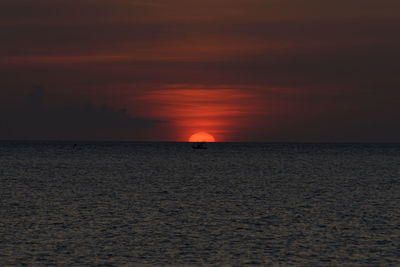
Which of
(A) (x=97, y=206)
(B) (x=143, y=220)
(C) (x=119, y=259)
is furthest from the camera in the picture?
(A) (x=97, y=206)

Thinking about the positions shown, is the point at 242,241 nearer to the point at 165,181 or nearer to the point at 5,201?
the point at 5,201

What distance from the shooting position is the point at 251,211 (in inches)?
2539

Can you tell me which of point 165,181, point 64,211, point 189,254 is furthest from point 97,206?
point 165,181

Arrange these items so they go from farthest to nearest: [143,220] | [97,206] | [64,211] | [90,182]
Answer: [90,182] → [97,206] → [64,211] → [143,220]

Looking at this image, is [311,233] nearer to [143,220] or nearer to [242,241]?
[242,241]

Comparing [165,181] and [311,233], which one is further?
[165,181]

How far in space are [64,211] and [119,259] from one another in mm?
24861

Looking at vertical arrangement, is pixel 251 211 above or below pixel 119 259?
above

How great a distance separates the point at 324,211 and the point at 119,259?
30.3 m

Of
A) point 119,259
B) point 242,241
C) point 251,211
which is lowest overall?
point 119,259

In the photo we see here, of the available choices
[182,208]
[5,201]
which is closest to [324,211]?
[182,208]

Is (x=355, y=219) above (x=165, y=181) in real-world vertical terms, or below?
below

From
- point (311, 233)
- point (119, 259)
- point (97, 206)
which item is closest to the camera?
point (119, 259)

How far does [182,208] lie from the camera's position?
66.4 meters
